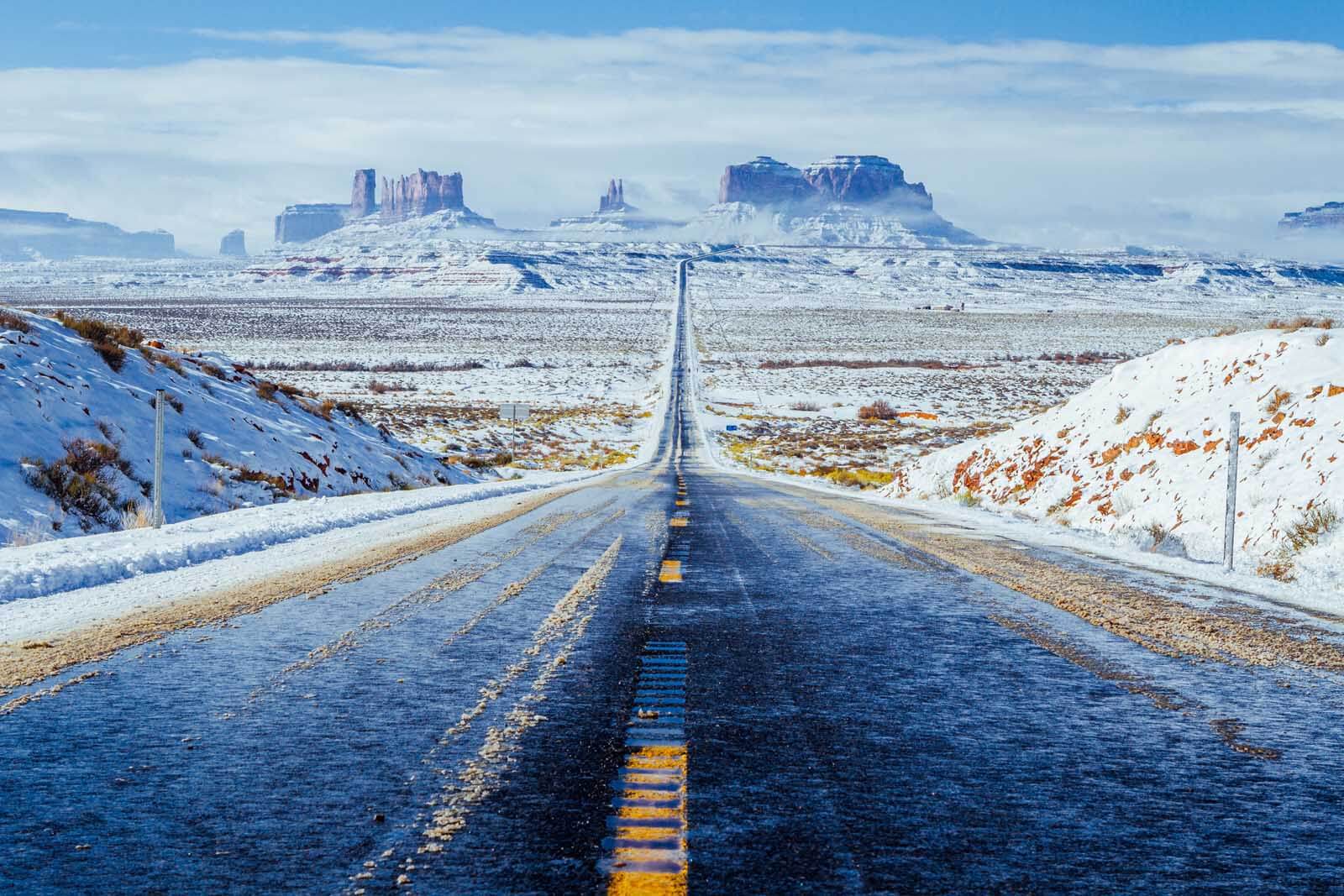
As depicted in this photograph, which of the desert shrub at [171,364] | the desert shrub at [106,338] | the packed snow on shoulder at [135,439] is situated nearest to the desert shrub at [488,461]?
the packed snow on shoulder at [135,439]

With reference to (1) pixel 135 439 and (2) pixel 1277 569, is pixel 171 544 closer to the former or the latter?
(1) pixel 135 439

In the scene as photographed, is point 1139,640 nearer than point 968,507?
Yes

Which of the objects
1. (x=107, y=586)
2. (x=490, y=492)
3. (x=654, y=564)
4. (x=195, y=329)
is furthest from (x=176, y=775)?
(x=195, y=329)

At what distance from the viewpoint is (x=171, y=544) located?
10289 millimetres

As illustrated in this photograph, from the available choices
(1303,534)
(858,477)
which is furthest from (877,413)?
(1303,534)

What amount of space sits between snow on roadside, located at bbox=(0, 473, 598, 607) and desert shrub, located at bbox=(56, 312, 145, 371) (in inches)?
222

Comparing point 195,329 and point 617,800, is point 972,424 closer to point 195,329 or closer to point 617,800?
point 617,800

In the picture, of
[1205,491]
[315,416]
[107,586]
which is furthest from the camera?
[315,416]

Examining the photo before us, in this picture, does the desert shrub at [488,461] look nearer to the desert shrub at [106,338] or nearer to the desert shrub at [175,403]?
the desert shrub at [106,338]

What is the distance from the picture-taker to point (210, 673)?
17.5 ft

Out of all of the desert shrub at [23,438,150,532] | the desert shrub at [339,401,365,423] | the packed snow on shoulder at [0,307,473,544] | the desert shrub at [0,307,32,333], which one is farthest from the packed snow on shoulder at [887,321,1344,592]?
the desert shrub at [0,307,32,333]

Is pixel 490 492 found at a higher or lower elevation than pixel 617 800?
lower

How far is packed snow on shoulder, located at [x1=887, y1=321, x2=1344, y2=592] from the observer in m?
12.2

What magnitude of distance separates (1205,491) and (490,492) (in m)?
13.1
